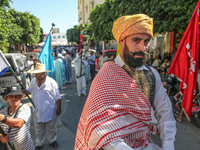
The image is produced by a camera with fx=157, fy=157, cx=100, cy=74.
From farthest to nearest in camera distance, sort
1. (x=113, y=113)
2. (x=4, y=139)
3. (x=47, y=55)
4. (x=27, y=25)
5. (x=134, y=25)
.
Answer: (x=27, y=25)
(x=47, y=55)
(x=4, y=139)
(x=134, y=25)
(x=113, y=113)

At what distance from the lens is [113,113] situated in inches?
45.9

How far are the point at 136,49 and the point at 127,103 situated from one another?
1.66ft

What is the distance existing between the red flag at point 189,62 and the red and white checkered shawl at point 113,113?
224 cm

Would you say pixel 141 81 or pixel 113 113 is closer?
pixel 113 113

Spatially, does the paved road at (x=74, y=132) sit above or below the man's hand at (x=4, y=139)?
below

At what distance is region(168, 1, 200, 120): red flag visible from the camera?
3074 mm

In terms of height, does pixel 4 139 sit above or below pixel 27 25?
below

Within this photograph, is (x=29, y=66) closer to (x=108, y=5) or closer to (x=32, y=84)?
(x=32, y=84)

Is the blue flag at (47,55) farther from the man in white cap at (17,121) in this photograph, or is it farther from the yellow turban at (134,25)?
the yellow turban at (134,25)

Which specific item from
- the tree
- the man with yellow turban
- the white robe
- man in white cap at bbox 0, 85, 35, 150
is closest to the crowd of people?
the man with yellow turban

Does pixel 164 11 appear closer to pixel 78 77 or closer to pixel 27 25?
pixel 78 77

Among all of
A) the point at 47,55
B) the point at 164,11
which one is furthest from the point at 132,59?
the point at 164,11

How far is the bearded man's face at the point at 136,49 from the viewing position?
1431 mm

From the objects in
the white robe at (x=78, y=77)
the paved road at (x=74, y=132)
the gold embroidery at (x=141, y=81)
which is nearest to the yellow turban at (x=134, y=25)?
the gold embroidery at (x=141, y=81)
